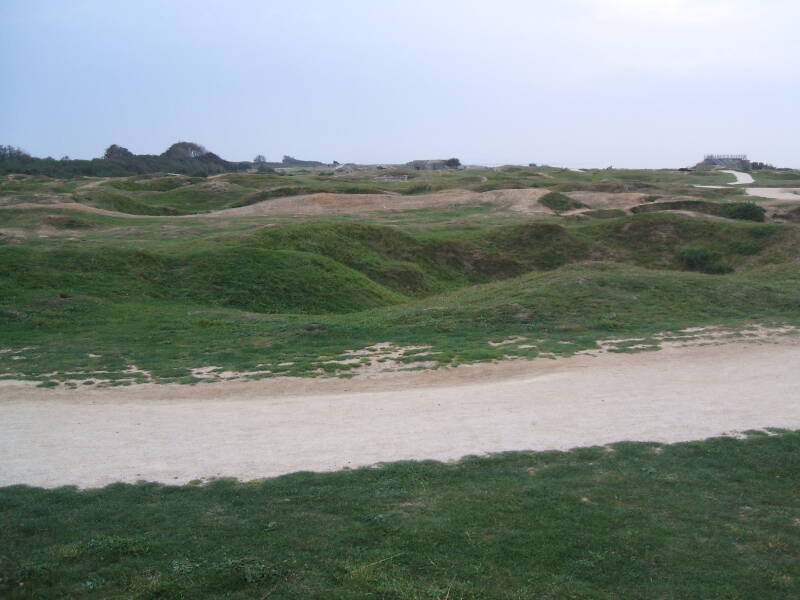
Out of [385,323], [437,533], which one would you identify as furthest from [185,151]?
[437,533]

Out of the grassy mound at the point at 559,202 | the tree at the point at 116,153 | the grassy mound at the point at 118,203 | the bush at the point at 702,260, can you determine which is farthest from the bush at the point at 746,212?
the tree at the point at 116,153

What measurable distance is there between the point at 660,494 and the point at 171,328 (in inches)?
610

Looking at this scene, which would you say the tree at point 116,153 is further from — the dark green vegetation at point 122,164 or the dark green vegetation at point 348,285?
the dark green vegetation at point 348,285

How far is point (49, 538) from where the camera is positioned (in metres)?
7.73

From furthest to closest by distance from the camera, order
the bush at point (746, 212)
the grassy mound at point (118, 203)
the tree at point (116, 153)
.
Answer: the tree at point (116, 153), the grassy mound at point (118, 203), the bush at point (746, 212)

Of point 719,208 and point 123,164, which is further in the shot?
point 123,164

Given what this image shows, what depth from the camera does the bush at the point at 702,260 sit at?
36875mm

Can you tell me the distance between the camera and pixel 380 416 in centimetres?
1247

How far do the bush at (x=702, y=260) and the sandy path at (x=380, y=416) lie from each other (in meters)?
22.2

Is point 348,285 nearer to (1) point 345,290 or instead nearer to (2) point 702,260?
(1) point 345,290

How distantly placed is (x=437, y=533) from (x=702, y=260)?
34.4 metres

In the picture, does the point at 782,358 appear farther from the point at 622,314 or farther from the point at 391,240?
the point at 391,240

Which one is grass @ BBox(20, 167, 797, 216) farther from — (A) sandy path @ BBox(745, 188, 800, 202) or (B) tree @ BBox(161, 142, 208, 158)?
(B) tree @ BBox(161, 142, 208, 158)

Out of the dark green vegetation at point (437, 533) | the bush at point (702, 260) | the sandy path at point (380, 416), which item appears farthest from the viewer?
the bush at point (702, 260)
